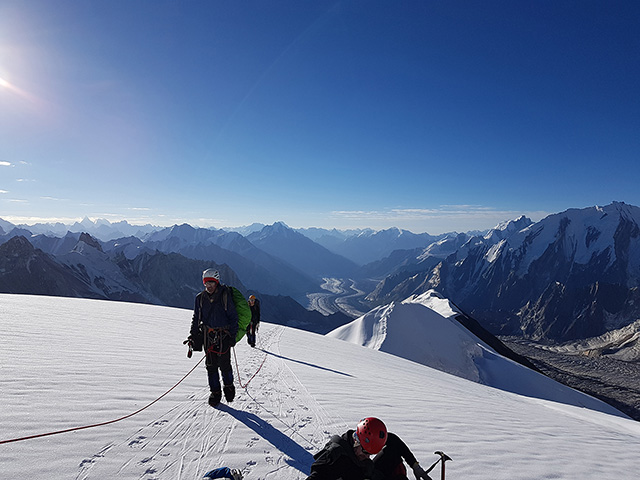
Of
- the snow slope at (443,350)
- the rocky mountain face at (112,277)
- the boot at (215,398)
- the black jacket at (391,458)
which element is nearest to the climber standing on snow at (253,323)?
the boot at (215,398)

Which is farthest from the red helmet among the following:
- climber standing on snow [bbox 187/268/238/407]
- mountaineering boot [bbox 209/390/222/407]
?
mountaineering boot [bbox 209/390/222/407]

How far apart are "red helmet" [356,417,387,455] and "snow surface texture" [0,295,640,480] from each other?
1.47 m

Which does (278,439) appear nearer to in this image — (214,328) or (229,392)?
(229,392)

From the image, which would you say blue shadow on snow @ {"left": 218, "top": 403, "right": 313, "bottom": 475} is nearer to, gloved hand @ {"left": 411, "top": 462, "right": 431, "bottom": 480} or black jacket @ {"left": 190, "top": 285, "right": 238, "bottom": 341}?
black jacket @ {"left": 190, "top": 285, "right": 238, "bottom": 341}

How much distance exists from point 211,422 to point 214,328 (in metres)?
1.49

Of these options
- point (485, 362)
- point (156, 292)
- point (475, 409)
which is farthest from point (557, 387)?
point (156, 292)

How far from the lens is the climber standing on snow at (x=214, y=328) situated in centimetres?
547

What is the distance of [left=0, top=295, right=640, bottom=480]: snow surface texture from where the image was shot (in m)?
3.66

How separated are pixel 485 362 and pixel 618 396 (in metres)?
60.9

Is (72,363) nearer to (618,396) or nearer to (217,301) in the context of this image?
(217,301)

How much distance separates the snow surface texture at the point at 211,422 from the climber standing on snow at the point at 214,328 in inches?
25.5

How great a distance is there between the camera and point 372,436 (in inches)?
115

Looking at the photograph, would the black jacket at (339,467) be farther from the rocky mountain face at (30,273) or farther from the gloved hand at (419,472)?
the rocky mountain face at (30,273)

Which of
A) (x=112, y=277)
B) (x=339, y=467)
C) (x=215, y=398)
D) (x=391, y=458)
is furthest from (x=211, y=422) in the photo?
(x=112, y=277)
